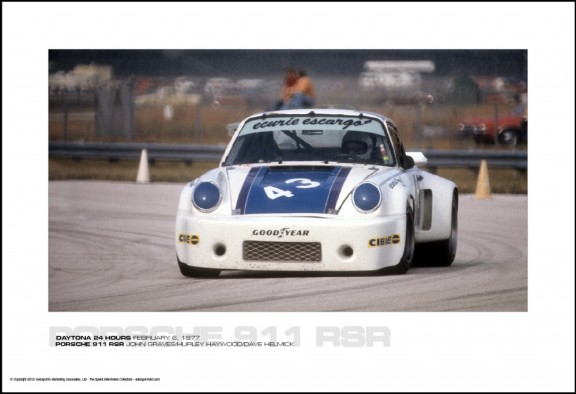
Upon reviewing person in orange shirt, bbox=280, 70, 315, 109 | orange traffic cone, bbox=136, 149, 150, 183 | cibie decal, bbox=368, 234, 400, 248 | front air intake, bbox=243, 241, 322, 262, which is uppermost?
person in orange shirt, bbox=280, 70, 315, 109

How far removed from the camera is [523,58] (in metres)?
9.38

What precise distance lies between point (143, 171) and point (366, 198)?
17.5ft

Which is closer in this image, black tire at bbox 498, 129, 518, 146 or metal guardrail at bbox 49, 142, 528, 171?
black tire at bbox 498, 129, 518, 146

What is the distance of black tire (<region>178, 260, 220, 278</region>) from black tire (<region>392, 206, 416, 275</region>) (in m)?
1.09

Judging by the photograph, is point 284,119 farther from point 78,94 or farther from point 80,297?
point 78,94

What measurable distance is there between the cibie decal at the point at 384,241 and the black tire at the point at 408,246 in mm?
130

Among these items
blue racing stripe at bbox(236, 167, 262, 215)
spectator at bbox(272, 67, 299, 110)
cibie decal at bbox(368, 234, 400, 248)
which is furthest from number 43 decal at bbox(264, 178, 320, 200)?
spectator at bbox(272, 67, 299, 110)

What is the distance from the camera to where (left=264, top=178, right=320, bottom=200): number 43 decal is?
7.35 m

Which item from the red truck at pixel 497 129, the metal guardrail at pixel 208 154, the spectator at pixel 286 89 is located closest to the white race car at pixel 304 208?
the spectator at pixel 286 89

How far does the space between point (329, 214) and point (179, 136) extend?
4.00 m

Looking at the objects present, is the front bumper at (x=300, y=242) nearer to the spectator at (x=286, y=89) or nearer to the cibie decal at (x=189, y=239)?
the cibie decal at (x=189, y=239)

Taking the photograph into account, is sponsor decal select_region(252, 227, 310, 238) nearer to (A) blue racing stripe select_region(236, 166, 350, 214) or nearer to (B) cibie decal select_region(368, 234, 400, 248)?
(A) blue racing stripe select_region(236, 166, 350, 214)

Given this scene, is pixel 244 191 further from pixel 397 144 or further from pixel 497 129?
pixel 497 129

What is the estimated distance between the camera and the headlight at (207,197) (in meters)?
7.43
